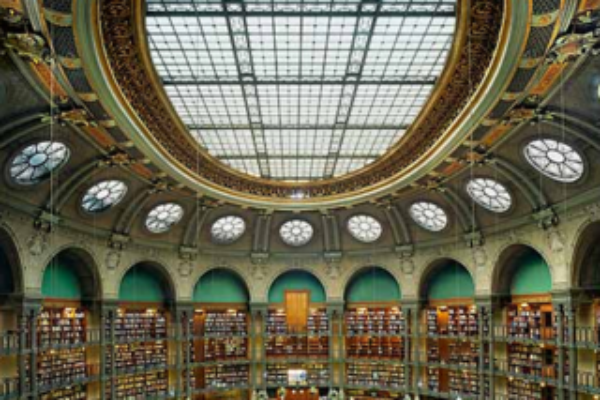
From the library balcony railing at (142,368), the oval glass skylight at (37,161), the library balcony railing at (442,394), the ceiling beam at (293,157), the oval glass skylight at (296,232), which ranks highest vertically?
the ceiling beam at (293,157)

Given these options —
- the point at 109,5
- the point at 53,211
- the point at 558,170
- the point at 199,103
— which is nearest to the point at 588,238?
the point at 558,170

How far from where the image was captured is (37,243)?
2039 centimetres

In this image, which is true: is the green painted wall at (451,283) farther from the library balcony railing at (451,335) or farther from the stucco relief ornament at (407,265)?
the library balcony railing at (451,335)

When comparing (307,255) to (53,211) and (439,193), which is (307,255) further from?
(53,211)

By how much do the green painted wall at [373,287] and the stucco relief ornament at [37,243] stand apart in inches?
681

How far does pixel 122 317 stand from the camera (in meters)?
27.7

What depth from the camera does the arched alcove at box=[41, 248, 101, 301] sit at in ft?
77.2

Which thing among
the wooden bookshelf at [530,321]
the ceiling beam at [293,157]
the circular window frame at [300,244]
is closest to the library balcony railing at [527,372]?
the wooden bookshelf at [530,321]

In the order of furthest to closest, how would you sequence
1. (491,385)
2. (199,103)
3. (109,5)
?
(491,385)
(199,103)
(109,5)

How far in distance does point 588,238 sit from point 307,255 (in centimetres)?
1544

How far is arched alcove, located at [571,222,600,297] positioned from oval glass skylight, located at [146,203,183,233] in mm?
17200

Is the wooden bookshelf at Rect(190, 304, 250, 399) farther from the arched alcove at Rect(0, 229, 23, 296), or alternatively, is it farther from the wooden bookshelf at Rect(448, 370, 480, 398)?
the arched alcove at Rect(0, 229, 23, 296)

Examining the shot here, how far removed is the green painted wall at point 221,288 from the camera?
104 ft

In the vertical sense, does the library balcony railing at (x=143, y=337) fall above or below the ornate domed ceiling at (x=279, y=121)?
below
